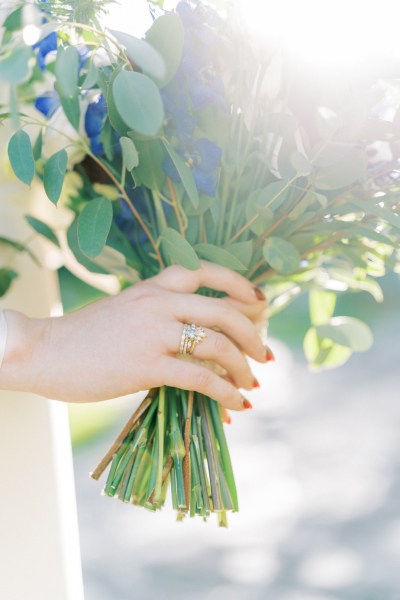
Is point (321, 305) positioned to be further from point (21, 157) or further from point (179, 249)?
point (21, 157)

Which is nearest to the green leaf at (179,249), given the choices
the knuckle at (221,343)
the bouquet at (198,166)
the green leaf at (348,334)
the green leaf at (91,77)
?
the bouquet at (198,166)

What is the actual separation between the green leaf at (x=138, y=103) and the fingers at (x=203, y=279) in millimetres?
325

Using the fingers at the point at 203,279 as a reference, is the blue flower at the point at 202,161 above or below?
above

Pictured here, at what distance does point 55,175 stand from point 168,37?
194mm

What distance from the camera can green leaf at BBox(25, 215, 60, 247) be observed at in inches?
45.8

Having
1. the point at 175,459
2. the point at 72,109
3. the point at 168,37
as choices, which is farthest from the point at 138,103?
the point at 175,459

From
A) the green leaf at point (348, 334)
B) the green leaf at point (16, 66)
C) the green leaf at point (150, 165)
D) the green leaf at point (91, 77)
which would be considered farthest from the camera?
the green leaf at point (348, 334)

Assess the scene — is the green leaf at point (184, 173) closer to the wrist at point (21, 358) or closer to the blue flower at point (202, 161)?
the blue flower at point (202, 161)

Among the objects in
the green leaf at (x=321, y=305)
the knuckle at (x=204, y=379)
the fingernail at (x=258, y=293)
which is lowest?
the knuckle at (x=204, y=379)

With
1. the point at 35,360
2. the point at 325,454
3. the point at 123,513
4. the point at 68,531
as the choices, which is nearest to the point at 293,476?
the point at 325,454

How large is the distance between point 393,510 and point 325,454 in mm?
500

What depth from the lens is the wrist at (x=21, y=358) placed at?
3.26ft

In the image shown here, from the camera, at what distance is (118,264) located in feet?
3.79

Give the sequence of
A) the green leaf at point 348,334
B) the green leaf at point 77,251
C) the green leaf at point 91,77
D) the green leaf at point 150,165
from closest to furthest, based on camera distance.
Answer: the green leaf at point 91,77
the green leaf at point 150,165
the green leaf at point 77,251
the green leaf at point 348,334
